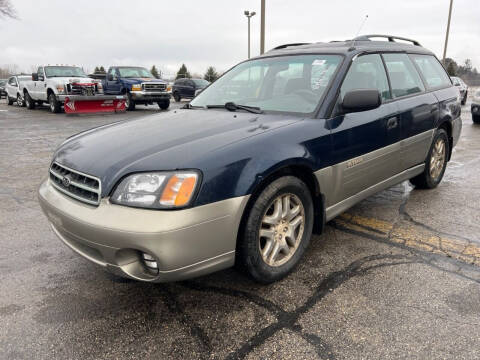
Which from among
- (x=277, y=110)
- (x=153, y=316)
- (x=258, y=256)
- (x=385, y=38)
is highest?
(x=385, y=38)

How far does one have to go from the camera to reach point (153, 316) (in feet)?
7.68

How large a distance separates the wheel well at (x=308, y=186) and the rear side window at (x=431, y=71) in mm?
2363

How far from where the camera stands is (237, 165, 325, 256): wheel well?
92.8 inches

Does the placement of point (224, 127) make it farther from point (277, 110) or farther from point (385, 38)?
point (385, 38)

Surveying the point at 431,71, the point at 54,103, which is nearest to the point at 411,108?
the point at 431,71

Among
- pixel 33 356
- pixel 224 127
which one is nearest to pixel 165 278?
pixel 33 356

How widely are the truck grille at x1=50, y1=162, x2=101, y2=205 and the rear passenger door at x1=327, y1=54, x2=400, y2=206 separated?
5.53 feet

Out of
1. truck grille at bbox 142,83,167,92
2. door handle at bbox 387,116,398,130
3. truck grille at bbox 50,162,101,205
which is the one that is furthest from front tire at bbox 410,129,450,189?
truck grille at bbox 142,83,167,92

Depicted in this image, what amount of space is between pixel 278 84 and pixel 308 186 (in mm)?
1082

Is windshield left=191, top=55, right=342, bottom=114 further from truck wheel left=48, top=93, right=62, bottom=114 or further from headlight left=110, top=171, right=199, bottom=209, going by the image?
truck wheel left=48, top=93, right=62, bottom=114

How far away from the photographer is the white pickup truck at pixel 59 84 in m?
14.7

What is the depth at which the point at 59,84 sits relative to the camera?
14.6 m

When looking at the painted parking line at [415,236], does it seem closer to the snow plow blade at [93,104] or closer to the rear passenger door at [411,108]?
the rear passenger door at [411,108]

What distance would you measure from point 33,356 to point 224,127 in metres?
1.74
